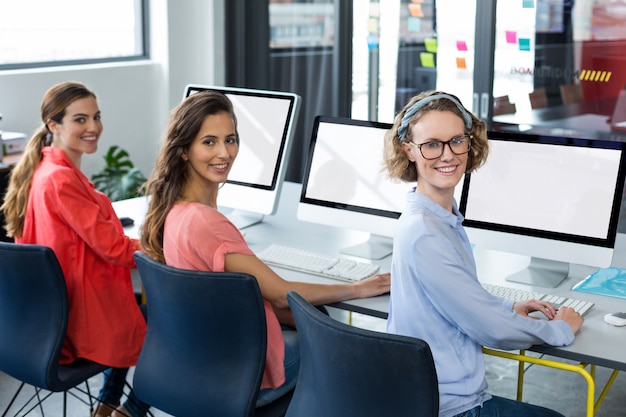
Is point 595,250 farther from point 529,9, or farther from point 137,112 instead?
point 137,112

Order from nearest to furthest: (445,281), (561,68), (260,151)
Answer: (445,281), (260,151), (561,68)

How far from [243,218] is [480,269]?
1.00 meters

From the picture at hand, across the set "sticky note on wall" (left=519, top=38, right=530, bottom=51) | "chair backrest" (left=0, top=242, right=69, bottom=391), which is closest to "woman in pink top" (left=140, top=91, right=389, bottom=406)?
"chair backrest" (left=0, top=242, right=69, bottom=391)

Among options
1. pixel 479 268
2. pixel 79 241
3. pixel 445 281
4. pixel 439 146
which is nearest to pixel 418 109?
pixel 439 146

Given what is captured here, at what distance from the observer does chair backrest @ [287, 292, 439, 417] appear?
1.74 metres

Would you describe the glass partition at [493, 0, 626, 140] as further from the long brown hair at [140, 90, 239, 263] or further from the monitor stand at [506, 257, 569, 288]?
the long brown hair at [140, 90, 239, 263]

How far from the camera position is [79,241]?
8.85 feet

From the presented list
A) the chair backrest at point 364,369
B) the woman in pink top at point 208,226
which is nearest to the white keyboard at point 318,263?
the woman in pink top at point 208,226

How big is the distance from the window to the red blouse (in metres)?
2.40

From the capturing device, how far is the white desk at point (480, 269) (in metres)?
2.12

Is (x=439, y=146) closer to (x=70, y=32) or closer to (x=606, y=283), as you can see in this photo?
(x=606, y=283)

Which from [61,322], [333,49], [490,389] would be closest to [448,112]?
[61,322]

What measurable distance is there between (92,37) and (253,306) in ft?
12.0

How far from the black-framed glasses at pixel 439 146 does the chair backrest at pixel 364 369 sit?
0.47 m
